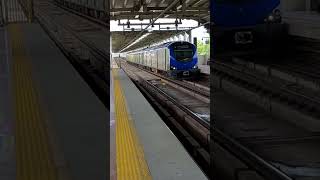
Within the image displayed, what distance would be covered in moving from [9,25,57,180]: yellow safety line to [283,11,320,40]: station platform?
9150mm

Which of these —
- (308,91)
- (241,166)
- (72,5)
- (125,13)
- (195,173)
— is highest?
(125,13)

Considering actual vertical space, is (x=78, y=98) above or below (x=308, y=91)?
above

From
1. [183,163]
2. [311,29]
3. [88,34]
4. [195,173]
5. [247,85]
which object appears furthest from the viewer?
[311,29]

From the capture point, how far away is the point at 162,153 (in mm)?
3705

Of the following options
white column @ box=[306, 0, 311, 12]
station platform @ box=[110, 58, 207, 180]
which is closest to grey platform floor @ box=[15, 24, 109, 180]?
station platform @ box=[110, 58, 207, 180]

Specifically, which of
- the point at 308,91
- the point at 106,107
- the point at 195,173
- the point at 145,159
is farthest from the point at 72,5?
the point at 308,91

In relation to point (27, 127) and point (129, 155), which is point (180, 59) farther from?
point (27, 127)

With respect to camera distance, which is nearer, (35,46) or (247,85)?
(35,46)

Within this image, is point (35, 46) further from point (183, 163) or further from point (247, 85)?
point (247, 85)

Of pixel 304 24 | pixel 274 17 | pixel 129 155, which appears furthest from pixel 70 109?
pixel 304 24

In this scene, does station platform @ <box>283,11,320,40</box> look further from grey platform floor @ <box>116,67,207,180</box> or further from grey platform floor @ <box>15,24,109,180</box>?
grey platform floor @ <box>15,24,109,180</box>

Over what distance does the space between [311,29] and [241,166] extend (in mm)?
6868

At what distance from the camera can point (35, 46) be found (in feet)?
4.83

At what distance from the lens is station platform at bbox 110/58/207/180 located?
303 cm
